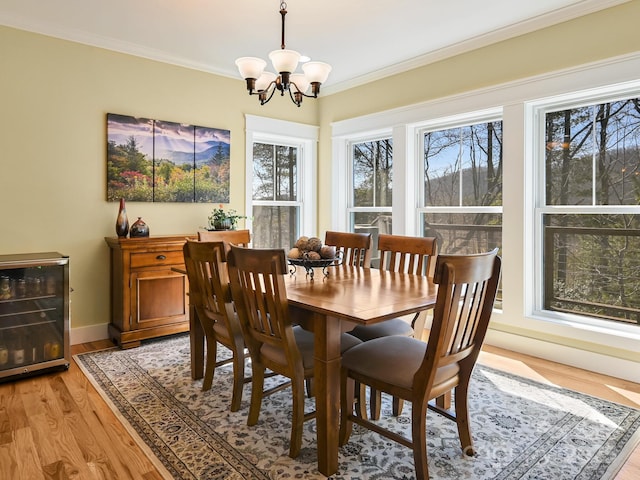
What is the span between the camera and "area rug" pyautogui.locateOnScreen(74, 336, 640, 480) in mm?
1885

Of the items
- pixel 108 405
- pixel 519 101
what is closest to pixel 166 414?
pixel 108 405

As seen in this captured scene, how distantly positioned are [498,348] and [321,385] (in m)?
2.36

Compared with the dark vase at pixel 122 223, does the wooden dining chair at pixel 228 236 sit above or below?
below

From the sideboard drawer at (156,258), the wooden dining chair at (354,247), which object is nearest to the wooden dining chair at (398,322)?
the wooden dining chair at (354,247)

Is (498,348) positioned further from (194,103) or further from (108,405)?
(194,103)

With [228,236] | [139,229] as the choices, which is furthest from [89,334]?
[228,236]

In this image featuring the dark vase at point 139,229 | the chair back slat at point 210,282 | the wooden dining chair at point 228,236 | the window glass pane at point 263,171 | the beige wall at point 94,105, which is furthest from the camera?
A: the window glass pane at point 263,171

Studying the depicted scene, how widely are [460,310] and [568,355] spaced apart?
6.64ft

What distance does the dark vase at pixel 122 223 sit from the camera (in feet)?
11.8

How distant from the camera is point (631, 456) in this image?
201 centimetres

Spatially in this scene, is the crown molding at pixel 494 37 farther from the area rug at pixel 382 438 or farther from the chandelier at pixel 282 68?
the area rug at pixel 382 438

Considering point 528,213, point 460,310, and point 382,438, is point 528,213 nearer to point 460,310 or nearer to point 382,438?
point 460,310

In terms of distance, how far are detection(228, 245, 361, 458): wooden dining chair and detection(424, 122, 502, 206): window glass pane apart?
2274mm

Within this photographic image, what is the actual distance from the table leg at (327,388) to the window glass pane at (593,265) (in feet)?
7.82
